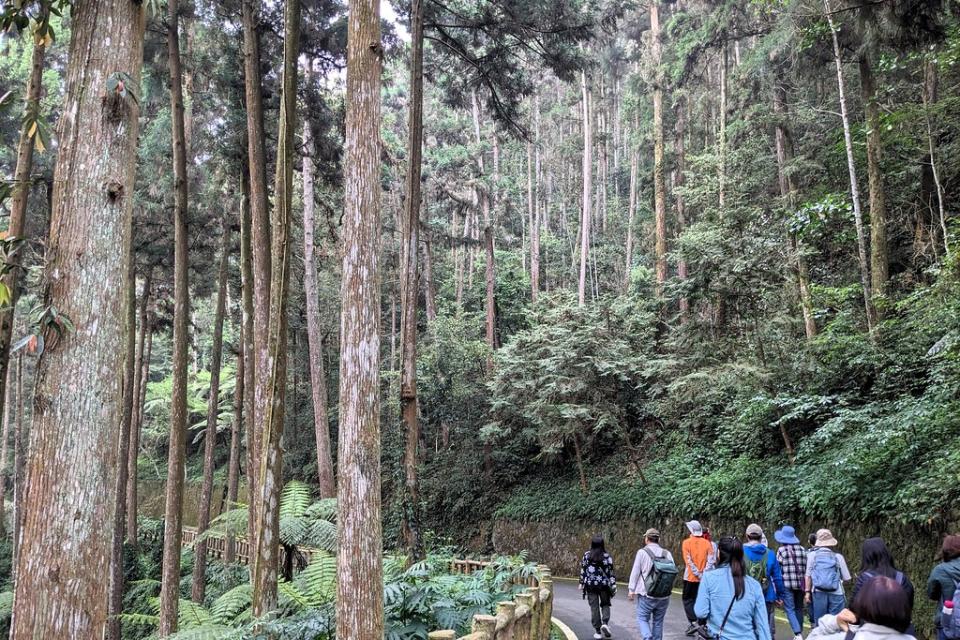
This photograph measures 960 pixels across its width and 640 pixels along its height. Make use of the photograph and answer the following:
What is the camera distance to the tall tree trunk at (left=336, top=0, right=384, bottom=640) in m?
5.61

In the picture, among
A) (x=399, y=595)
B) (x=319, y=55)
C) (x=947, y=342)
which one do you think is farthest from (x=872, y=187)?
(x=399, y=595)

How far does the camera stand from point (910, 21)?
1202 centimetres

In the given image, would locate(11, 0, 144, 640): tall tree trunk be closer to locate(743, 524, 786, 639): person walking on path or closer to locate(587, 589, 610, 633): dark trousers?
locate(587, 589, 610, 633): dark trousers

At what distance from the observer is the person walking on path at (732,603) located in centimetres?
489

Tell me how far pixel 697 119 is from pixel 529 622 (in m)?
29.3

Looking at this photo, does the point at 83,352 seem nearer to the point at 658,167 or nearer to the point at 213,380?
the point at 213,380

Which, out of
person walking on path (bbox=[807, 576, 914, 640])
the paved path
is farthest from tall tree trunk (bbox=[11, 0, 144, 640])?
the paved path

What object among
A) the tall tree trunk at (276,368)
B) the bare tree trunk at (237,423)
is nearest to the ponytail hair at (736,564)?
the tall tree trunk at (276,368)

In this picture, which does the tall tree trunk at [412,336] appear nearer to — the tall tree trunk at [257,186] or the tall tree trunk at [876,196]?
the tall tree trunk at [257,186]

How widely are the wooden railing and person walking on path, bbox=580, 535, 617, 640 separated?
0.83m

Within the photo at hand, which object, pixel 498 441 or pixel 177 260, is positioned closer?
pixel 177 260

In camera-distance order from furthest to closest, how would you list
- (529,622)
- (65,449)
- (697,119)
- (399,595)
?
1. (697,119)
2. (399,595)
3. (529,622)
4. (65,449)

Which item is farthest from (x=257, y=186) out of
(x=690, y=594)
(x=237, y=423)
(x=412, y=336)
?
(x=690, y=594)

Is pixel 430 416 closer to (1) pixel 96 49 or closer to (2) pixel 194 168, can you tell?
(2) pixel 194 168
